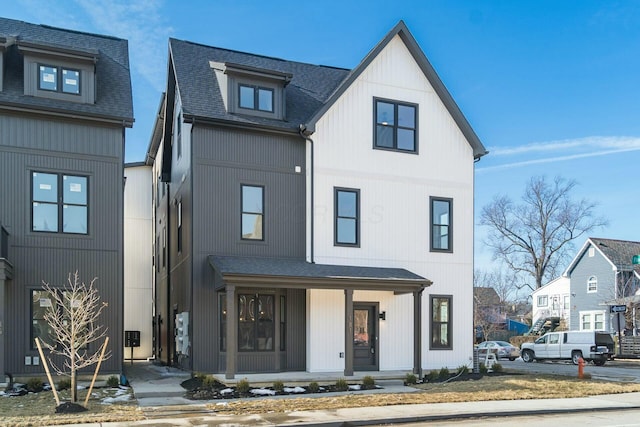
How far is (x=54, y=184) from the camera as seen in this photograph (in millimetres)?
17688

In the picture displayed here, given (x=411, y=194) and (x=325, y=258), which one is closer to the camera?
(x=325, y=258)

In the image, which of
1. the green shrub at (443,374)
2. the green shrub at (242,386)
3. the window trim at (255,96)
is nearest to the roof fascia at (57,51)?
the window trim at (255,96)

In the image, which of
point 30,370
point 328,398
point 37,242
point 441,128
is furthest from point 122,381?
point 441,128

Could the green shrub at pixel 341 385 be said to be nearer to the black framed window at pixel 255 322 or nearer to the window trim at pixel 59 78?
the black framed window at pixel 255 322

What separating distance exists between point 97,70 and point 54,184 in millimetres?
4038

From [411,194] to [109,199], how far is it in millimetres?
9652

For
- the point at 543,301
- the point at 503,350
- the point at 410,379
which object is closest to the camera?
the point at 410,379

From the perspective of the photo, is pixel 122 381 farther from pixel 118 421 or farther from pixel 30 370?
pixel 118 421

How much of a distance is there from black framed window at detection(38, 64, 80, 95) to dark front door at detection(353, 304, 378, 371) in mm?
10689

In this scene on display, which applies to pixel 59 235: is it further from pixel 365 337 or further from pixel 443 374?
pixel 443 374

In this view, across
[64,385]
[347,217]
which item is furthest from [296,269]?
[64,385]

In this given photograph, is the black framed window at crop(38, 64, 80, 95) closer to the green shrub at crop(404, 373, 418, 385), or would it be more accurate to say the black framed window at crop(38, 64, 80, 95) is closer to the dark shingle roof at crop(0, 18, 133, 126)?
the dark shingle roof at crop(0, 18, 133, 126)

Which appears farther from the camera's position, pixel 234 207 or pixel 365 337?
pixel 365 337

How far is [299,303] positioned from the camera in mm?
19422
